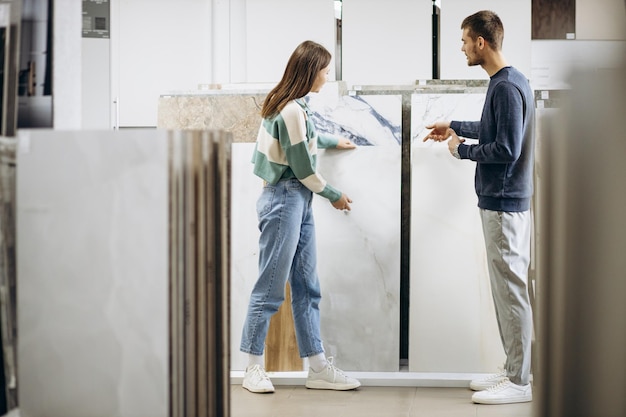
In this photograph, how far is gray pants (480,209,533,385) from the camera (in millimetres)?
2877

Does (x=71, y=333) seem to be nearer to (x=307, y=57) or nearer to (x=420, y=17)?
(x=307, y=57)

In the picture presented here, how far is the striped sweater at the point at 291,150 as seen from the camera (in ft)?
9.73

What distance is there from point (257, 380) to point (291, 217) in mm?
629

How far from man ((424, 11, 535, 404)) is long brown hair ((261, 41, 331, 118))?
0.57 meters

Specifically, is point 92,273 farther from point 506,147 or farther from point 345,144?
point 345,144

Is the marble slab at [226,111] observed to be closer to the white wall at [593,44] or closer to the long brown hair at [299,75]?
the long brown hair at [299,75]

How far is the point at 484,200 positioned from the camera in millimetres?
2932

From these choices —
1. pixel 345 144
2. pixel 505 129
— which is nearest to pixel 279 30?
pixel 345 144

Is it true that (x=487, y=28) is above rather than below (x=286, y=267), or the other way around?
above

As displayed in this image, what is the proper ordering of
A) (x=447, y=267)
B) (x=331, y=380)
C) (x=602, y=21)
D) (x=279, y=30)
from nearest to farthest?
(x=602, y=21), (x=331, y=380), (x=447, y=267), (x=279, y=30)

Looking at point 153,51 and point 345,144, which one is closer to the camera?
point 345,144

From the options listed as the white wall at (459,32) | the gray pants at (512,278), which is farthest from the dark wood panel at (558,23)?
the white wall at (459,32)

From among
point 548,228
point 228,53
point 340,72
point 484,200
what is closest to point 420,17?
point 340,72

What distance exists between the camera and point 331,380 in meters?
3.13
